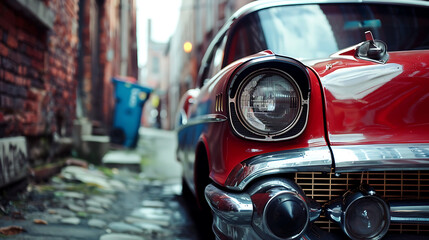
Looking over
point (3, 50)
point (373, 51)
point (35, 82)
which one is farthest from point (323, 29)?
point (35, 82)

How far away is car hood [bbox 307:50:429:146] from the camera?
151cm

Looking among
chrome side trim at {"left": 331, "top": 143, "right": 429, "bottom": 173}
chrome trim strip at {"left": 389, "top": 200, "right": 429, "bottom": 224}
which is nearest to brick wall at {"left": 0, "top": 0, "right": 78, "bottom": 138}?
chrome side trim at {"left": 331, "top": 143, "right": 429, "bottom": 173}

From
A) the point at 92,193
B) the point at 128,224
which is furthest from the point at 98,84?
the point at 128,224

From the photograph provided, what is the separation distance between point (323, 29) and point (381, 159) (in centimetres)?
109

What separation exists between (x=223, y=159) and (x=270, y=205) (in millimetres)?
322

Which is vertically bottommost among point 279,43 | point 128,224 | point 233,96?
point 128,224

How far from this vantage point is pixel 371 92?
5.06 ft

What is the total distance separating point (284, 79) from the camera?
1534 millimetres

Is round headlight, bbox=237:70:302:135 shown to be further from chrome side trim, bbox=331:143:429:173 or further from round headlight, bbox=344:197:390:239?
round headlight, bbox=344:197:390:239

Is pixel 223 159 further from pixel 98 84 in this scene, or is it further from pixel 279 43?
pixel 98 84

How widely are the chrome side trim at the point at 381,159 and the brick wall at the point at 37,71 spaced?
8.19ft

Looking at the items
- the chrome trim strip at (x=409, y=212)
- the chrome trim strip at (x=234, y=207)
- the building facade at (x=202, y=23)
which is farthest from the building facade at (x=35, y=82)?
the building facade at (x=202, y=23)

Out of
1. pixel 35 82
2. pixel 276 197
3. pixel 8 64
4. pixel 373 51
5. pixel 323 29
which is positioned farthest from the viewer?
pixel 35 82

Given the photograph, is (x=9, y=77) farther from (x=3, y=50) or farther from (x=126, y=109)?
A: (x=126, y=109)
